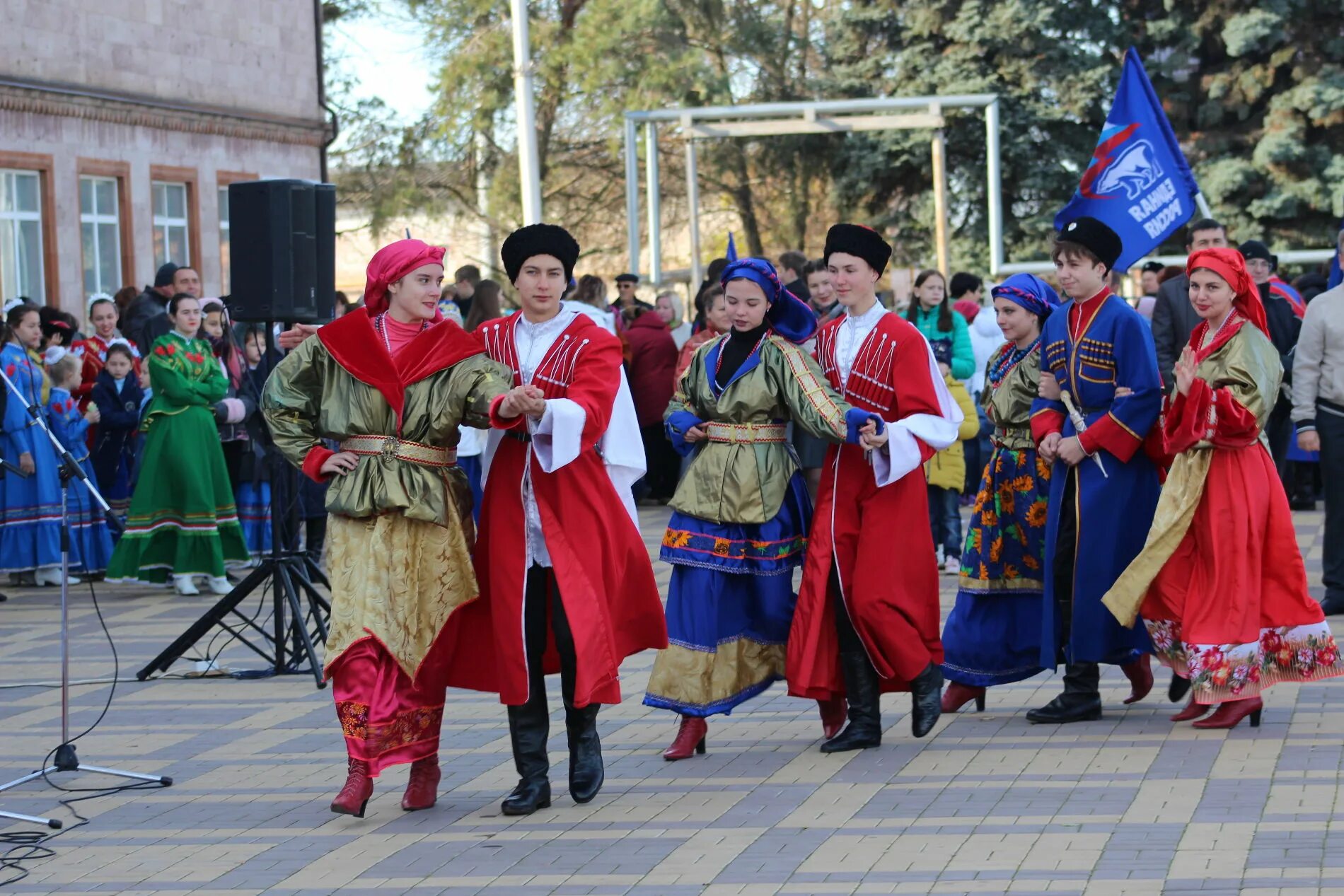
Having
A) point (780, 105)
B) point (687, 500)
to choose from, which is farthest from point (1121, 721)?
point (780, 105)

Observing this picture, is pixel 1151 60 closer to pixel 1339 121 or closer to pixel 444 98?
pixel 1339 121

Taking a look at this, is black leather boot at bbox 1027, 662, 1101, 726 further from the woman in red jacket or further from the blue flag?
the woman in red jacket

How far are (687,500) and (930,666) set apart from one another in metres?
1.10

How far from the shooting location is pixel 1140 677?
806 cm

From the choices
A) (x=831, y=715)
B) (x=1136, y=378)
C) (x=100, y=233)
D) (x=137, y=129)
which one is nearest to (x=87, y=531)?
(x=831, y=715)

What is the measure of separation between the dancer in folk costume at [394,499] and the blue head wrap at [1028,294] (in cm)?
255

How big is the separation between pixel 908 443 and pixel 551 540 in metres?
1.43

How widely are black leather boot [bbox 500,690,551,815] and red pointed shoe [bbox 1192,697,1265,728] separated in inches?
102

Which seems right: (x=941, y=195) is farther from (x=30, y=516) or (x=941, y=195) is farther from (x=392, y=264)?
(x=392, y=264)

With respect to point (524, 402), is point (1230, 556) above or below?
below

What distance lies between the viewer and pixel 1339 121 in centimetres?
3269

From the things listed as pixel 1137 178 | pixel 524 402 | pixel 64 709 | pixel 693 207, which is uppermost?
pixel 693 207

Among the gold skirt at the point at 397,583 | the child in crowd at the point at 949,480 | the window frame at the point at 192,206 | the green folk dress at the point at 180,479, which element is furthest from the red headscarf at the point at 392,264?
the window frame at the point at 192,206

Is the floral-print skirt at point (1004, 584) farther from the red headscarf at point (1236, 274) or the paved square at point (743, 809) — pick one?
the red headscarf at point (1236, 274)
